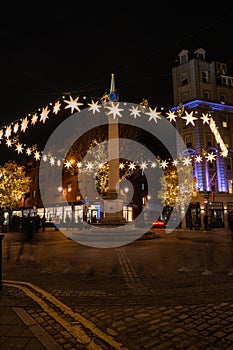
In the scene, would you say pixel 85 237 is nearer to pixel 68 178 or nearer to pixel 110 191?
pixel 110 191

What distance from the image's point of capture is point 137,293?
5.36 metres

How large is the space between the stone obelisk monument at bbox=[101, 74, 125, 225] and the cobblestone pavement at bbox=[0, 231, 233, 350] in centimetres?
1111

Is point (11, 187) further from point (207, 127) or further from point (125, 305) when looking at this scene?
point (125, 305)

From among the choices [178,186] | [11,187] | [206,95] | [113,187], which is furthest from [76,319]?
[206,95]

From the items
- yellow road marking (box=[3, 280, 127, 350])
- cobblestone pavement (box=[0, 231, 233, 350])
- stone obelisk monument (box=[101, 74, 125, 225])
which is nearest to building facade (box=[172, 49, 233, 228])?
stone obelisk monument (box=[101, 74, 125, 225])

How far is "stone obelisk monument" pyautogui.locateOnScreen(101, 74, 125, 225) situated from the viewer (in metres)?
19.3

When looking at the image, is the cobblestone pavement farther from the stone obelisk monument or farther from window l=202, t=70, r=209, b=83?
window l=202, t=70, r=209, b=83

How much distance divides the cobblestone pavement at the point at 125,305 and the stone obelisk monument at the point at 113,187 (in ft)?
36.5

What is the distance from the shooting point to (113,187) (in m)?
19.9

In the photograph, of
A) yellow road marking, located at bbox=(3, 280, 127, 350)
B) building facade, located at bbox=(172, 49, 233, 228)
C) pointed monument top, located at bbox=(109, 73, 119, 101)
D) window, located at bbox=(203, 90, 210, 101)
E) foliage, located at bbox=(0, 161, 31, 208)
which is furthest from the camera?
window, located at bbox=(203, 90, 210, 101)

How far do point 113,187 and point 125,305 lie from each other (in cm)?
1526

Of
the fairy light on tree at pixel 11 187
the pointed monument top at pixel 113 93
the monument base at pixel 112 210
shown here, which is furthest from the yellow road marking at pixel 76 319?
the fairy light on tree at pixel 11 187

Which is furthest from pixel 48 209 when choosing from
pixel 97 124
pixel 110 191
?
pixel 110 191

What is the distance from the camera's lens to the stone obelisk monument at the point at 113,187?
19281 millimetres
